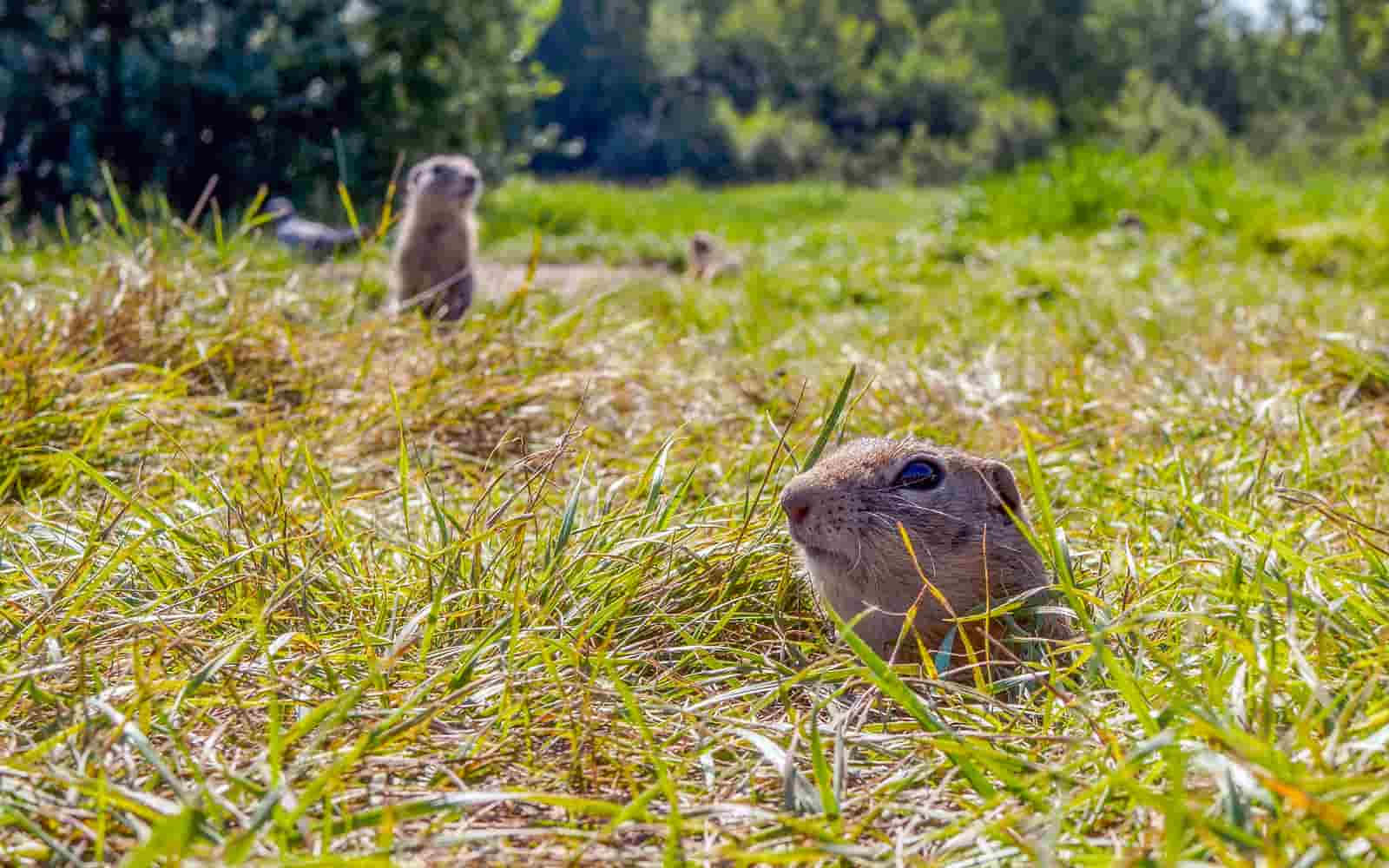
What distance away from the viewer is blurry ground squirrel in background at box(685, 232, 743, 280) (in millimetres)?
9410

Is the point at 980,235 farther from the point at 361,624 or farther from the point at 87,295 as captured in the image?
the point at 361,624

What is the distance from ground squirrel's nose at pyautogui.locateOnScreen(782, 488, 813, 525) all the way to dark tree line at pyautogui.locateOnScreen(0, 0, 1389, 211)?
271cm

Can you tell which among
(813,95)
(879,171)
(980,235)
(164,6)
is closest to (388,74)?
(164,6)

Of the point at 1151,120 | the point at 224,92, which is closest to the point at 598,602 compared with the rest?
the point at 224,92

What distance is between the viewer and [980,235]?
12.0m

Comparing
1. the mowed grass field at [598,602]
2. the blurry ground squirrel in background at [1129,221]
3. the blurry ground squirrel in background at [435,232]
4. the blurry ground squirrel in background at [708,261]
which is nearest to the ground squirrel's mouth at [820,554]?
the mowed grass field at [598,602]

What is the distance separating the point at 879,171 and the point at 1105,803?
32.4 meters

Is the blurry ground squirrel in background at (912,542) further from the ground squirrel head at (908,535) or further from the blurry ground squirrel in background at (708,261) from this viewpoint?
the blurry ground squirrel in background at (708,261)

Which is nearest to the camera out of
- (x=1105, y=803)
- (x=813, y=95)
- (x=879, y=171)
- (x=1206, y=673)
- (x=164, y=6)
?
(x=1105, y=803)

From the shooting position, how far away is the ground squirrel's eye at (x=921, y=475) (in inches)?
98.7

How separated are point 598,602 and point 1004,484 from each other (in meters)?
0.92

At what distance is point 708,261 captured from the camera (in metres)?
9.84

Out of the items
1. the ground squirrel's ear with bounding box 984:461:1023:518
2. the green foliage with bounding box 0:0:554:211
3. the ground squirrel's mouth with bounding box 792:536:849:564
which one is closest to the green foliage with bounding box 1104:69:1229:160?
the green foliage with bounding box 0:0:554:211

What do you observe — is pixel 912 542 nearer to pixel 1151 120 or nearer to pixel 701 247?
pixel 701 247
